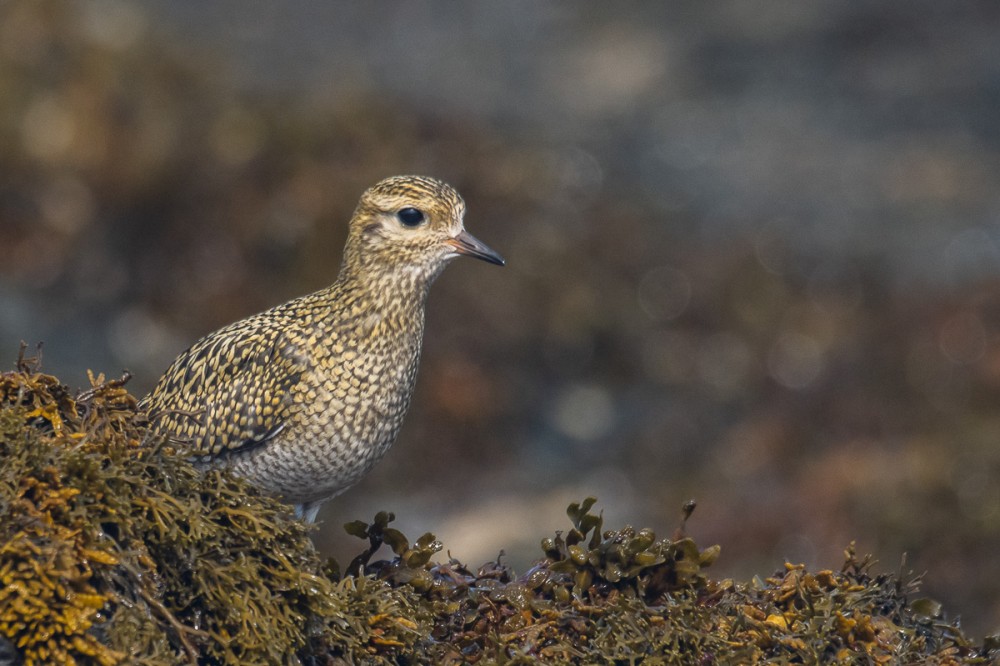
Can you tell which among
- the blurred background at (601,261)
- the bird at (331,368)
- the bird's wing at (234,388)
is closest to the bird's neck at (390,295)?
the bird at (331,368)

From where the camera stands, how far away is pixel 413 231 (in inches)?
245

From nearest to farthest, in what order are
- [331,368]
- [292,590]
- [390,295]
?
[292,590]
[331,368]
[390,295]

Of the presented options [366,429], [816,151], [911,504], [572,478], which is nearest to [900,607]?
[366,429]

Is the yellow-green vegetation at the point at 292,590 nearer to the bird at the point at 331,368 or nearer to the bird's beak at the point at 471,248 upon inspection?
the bird at the point at 331,368

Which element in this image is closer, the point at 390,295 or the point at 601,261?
the point at 390,295

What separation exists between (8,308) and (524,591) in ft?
30.1

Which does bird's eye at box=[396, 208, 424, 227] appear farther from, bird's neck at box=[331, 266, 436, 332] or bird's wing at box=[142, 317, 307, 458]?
bird's wing at box=[142, 317, 307, 458]

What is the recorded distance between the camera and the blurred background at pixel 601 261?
12359mm

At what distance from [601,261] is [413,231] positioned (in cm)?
833

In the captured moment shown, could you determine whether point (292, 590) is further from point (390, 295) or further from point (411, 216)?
point (411, 216)

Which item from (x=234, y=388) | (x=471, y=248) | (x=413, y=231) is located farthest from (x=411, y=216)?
(x=234, y=388)

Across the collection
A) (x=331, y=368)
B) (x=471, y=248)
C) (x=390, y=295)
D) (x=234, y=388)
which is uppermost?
(x=471, y=248)

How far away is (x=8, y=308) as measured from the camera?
1280cm

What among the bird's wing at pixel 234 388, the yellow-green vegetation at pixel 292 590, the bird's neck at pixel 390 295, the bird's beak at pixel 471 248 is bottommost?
the yellow-green vegetation at pixel 292 590
